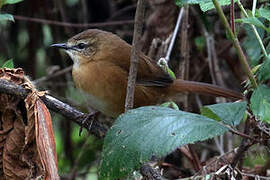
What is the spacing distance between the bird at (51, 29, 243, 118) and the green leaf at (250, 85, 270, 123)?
120cm

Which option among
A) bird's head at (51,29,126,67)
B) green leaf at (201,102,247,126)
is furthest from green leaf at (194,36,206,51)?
green leaf at (201,102,247,126)

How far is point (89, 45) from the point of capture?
3.50 metres

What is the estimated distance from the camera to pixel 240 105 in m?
1.92

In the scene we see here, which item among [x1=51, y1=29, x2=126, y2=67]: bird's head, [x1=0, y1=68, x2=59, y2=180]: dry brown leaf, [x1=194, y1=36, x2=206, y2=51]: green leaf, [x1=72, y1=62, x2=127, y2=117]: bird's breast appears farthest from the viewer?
[x1=194, y1=36, x2=206, y2=51]: green leaf

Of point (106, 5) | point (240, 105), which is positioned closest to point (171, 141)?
point (240, 105)

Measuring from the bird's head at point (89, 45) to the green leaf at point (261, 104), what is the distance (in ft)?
5.92

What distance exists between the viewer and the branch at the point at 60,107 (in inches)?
73.5

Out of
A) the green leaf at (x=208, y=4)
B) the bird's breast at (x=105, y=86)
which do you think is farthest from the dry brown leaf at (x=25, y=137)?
the bird's breast at (x=105, y=86)

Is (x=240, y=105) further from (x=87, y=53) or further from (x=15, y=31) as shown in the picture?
(x=15, y=31)

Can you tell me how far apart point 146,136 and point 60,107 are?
58 cm

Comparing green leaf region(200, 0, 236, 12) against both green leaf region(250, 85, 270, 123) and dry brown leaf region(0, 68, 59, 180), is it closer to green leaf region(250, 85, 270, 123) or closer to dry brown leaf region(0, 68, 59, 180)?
green leaf region(250, 85, 270, 123)

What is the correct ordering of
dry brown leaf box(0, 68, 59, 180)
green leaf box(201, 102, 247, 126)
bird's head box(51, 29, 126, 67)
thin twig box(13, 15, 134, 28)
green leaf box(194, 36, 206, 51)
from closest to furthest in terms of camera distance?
dry brown leaf box(0, 68, 59, 180), green leaf box(201, 102, 247, 126), bird's head box(51, 29, 126, 67), green leaf box(194, 36, 206, 51), thin twig box(13, 15, 134, 28)

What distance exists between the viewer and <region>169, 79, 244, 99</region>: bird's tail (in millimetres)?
3108

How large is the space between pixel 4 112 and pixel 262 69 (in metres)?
1.05
